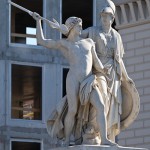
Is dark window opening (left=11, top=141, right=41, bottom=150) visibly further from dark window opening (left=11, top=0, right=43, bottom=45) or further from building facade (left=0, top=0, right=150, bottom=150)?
dark window opening (left=11, top=0, right=43, bottom=45)

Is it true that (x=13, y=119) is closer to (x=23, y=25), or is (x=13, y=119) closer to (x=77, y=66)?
(x=23, y=25)

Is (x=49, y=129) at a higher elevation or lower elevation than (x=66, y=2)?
lower

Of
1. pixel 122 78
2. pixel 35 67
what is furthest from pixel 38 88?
pixel 122 78

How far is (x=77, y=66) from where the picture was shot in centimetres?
3303

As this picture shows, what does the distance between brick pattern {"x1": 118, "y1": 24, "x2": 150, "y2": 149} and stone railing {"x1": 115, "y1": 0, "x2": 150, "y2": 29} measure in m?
0.26

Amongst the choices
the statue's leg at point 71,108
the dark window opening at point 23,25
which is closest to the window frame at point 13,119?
the dark window opening at point 23,25

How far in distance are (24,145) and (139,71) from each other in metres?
6.70

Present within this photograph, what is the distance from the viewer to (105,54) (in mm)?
33844

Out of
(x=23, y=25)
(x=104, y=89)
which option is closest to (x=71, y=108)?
(x=104, y=89)

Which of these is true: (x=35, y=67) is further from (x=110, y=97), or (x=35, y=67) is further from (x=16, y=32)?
(x=110, y=97)

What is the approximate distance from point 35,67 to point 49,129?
19115 mm

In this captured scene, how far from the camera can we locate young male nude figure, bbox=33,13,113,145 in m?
32.9

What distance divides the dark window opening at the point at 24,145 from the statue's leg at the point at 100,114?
1833cm

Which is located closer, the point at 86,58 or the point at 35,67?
the point at 86,58
